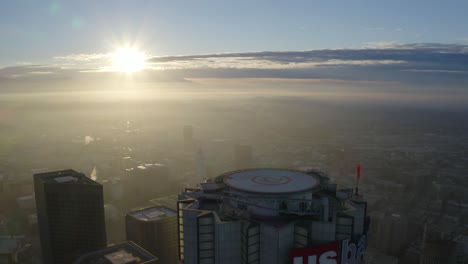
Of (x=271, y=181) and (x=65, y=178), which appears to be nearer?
(x=271, y=181)

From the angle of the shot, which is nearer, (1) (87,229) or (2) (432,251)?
(1) (87,229)

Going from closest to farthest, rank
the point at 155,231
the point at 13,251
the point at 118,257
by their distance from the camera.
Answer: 1. the point at 118,257
2. the point at 155,231
3. the point at 13,251

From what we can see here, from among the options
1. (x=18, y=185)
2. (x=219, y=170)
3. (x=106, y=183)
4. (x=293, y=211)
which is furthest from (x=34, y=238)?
(x=293, y=211)

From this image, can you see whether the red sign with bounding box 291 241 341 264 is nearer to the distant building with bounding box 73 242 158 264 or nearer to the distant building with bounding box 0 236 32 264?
the distant building with bounding box 73 242 158 264

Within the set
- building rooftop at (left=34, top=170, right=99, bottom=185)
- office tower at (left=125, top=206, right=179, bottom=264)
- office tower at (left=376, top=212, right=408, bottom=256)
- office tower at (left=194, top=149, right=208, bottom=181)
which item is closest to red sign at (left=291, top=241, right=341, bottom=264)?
office tower at (left=125, top=206, right=179, bottom=264)

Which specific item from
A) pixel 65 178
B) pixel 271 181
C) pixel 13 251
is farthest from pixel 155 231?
pixel 271 181

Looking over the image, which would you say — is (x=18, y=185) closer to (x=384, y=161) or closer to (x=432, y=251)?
(x=432, y=251)

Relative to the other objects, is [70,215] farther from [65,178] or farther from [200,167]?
[200,167]
